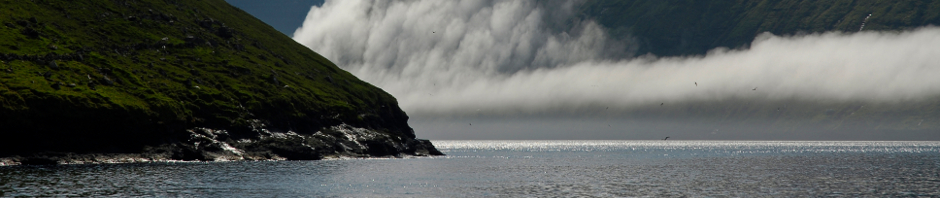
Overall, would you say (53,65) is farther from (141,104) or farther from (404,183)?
(404,183)

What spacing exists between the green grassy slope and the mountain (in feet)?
0.76

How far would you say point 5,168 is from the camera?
333 feet

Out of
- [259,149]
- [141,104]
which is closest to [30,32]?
[141,104]

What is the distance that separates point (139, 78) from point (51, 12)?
52.4 metres

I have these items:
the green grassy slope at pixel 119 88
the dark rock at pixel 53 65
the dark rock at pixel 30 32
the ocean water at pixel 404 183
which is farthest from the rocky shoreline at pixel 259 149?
the dark rock at pixel 30 32

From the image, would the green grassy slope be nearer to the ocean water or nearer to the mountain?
the mountain

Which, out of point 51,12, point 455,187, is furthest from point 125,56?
point 455,187

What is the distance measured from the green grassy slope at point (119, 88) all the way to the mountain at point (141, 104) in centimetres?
23

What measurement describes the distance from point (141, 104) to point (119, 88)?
33.6 feet

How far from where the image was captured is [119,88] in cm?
14200

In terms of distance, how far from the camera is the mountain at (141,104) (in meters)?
119

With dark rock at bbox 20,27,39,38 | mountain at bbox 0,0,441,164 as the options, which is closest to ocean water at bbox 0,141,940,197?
mountain at bbox 0,0,441,164

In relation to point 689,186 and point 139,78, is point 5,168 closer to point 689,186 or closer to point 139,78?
point 139,78

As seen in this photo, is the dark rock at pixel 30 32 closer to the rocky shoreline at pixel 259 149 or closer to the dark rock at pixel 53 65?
the dark rock at pixel 53 65
